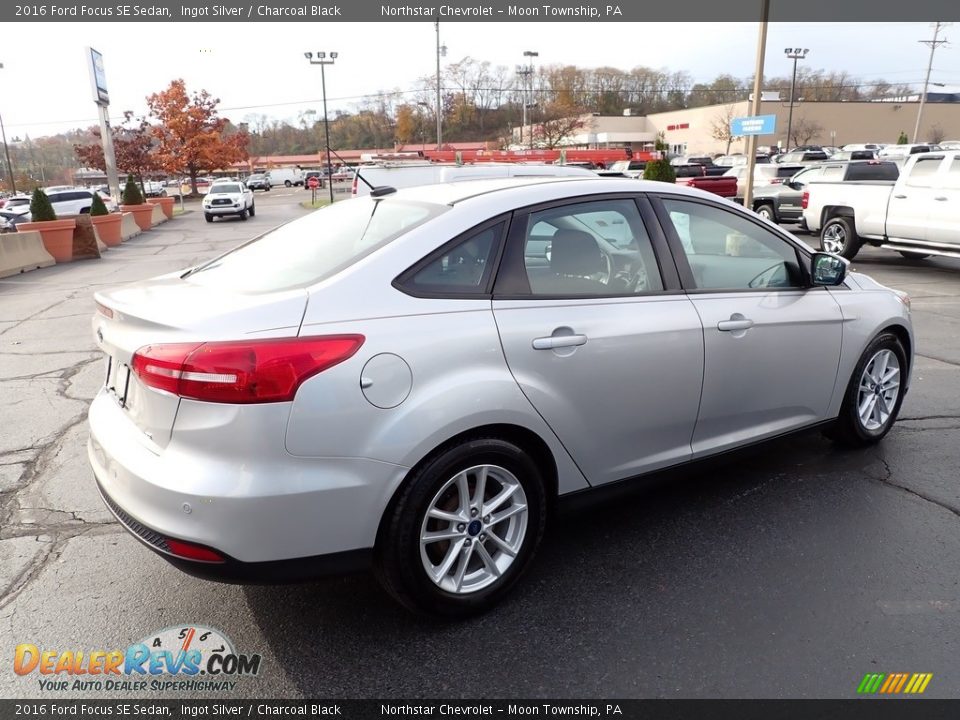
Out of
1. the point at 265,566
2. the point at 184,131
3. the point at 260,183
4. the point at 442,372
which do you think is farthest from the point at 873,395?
the point at 260,183

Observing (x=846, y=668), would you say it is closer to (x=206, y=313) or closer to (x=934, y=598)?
(x=934, y=598)

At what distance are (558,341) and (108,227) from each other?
2206 cm

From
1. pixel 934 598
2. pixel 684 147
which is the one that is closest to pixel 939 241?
pixel 934 598

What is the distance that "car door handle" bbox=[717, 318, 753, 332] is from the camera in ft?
11.2

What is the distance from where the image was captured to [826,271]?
391 centimetres

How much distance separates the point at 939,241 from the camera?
11.3 m

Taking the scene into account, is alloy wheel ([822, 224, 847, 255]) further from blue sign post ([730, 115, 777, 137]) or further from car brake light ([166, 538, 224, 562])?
car brake light ([166, 538, 224, 562])

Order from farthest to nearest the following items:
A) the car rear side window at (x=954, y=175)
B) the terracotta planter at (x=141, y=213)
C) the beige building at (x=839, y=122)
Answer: the beige building at (x=839, y=122) → the terracotta planter at (x=141, y=213) → the car rear side window at (x=954, y=175)

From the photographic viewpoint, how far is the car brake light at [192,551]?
2.37 m

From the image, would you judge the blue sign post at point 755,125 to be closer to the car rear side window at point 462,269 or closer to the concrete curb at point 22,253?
the car rear side window at point 462,269

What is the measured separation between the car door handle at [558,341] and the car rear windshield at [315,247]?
2.30ft

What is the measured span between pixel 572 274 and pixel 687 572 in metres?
1.43
